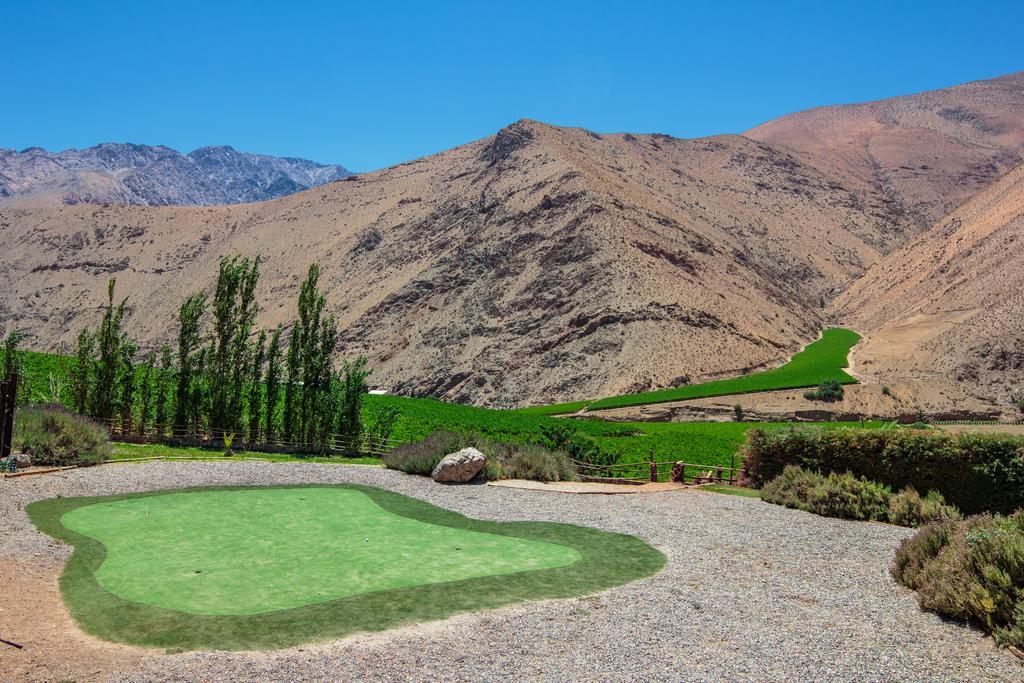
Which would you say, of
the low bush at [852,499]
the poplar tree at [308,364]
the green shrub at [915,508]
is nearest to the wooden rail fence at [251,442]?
the poplar tree at [308,364]

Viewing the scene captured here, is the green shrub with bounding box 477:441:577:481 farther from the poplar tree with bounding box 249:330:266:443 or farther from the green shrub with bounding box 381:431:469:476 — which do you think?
the poplar tree with bounding box 249:330:266:443

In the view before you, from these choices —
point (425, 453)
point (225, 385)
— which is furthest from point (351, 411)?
point (425, 453)

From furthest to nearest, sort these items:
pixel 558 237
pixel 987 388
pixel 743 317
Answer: pixel 558 237 < pixel 743 317 < pixel 987 388

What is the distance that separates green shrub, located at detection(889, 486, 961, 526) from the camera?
53.0 ft

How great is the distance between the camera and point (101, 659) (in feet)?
25.4

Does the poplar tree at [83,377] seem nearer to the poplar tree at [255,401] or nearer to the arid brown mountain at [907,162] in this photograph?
the poplar tree at [255,401]

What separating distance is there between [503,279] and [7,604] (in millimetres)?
83377

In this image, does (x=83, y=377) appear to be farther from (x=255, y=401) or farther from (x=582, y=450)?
(x=582, y=450)

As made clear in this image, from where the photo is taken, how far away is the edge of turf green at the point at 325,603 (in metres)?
8.59

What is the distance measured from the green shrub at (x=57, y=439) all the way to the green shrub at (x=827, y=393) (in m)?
51.7

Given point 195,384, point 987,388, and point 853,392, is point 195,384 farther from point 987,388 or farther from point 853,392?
point 987,388

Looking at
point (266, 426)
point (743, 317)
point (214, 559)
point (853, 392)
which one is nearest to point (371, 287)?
point (743, 317)

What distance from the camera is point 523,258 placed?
9262 cm

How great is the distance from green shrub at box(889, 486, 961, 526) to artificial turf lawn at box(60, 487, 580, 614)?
26.7 ft
